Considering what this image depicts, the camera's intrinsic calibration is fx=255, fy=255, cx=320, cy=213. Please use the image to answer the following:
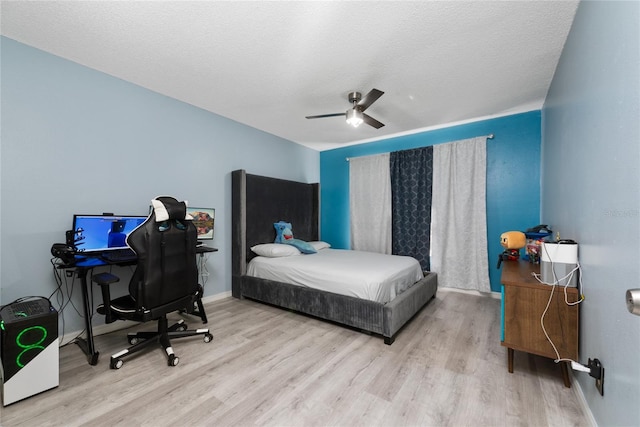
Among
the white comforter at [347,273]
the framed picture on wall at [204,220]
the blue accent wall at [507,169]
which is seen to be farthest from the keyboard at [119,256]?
the blue accent wall at [507,169]

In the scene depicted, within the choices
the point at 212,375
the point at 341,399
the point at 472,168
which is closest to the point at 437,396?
the point at 341,399

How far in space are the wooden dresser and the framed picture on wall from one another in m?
3.22

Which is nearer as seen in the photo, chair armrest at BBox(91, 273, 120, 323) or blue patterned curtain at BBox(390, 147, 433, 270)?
chair armrest at BBox(91, 273, 120, 323)

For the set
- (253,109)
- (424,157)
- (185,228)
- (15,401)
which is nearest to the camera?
(15,401)

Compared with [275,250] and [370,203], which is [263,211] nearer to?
[275,250]

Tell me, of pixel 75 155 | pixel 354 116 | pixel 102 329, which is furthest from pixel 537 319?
pixel 75 155

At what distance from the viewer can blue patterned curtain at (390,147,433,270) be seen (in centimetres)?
411

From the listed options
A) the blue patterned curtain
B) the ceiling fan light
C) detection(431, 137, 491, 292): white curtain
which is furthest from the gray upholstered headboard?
detection(431, 137, 491, 292): white curtain

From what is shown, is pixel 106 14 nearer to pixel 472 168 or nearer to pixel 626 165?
pixel 626 165

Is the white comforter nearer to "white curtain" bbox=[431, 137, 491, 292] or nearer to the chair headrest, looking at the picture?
"white curtain" bbox=[431, 137, 491, 292]

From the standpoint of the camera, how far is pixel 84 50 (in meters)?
2.20

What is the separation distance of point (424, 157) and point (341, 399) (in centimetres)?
364

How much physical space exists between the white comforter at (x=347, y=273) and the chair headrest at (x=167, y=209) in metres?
1.48

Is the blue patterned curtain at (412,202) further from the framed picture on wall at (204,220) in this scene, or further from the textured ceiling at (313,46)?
the framed picture on wall at (204,220)
